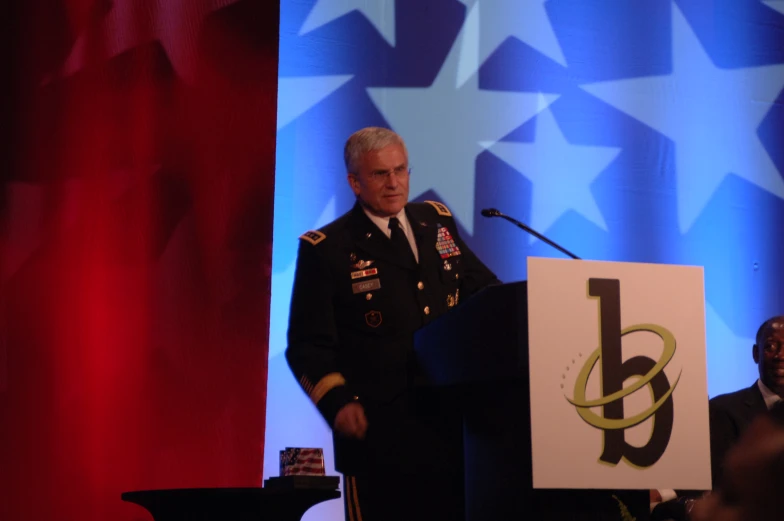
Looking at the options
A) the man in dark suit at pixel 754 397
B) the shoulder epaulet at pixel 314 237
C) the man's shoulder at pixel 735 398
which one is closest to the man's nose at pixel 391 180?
the shoulder epaulet at pixel 314 237

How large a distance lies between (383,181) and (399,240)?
171 millimetres

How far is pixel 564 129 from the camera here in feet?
14.4

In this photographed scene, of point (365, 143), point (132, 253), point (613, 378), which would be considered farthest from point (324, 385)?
point (132, 253)

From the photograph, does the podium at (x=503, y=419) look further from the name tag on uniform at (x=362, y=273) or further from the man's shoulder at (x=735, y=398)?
the man's shoulder at (x=735, y=398)

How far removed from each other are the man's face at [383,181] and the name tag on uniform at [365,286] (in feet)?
0.70

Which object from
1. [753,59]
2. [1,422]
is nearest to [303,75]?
[1,422]

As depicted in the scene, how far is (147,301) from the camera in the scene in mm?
3535

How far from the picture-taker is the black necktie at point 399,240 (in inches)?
104

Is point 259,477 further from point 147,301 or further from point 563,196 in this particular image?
point 563,196

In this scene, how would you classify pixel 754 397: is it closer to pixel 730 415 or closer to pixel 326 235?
pixel 730 415

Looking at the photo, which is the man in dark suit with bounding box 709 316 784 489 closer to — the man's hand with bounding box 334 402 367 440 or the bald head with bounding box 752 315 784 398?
the bald head with bounding box 752 315 784 398

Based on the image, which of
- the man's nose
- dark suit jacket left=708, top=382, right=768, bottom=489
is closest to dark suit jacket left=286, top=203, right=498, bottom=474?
the man's nose

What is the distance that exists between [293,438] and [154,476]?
1.95ft

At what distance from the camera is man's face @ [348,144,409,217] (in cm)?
268
